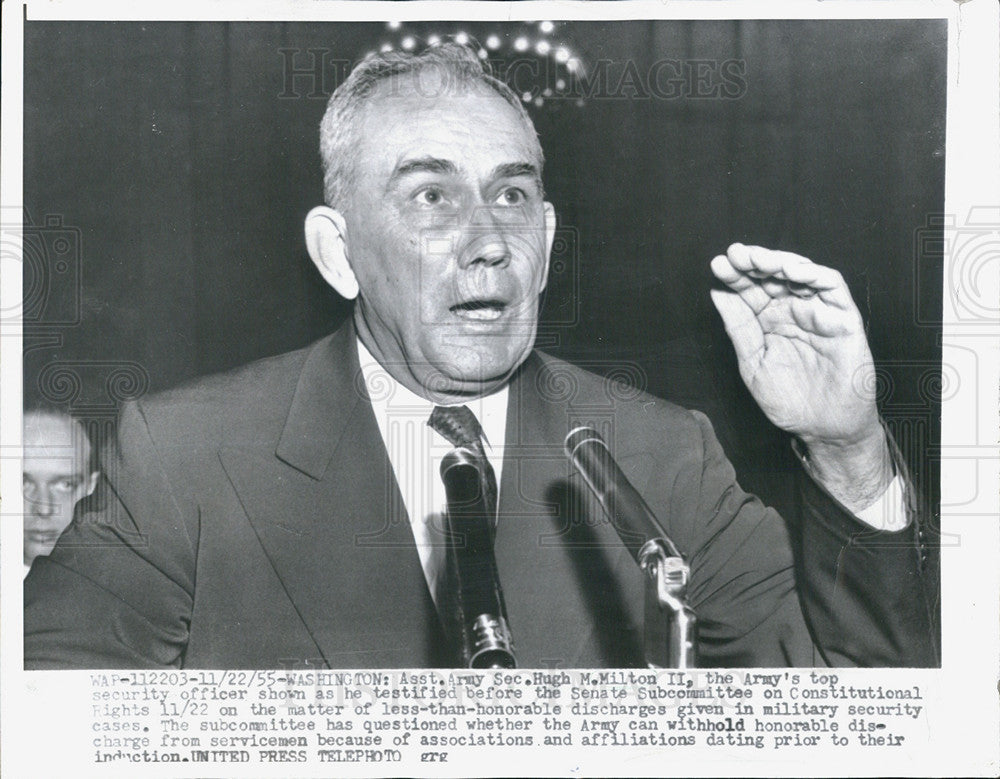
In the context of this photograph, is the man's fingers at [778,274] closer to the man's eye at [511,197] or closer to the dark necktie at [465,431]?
the man's eye at [511,197]

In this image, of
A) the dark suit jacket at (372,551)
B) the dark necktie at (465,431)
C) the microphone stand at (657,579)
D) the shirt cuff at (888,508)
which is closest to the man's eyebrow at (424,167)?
the dark suit jacket at (372,551)

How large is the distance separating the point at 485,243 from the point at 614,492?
988 millimetres

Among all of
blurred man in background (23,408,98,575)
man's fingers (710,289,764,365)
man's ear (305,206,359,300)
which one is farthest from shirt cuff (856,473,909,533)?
blurred man in background (23,408,98,575)

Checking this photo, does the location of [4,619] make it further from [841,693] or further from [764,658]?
[841,693]

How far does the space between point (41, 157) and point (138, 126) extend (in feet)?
1.22

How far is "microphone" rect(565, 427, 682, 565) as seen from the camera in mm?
3061

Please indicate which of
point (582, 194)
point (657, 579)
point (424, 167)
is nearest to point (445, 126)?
point (424, 167)

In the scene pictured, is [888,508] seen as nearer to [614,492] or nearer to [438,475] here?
[614,492]

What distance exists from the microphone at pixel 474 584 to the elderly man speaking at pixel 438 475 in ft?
0.16

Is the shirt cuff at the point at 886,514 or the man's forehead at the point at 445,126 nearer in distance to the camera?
the man's forehead at the point at 445,126

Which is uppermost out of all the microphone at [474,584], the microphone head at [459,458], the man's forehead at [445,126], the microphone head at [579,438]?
the man's forehead at [445,126]

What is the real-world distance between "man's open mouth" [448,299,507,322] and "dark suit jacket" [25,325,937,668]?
23 cm

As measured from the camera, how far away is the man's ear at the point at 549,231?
3.06 m

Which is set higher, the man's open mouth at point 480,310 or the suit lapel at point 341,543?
the man's open mouth at point 480,310
